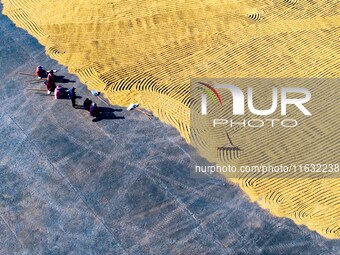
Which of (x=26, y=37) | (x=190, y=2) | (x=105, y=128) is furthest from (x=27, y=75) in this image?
(x=190, y=2)

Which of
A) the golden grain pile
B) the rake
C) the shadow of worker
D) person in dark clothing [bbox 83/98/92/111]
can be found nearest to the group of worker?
person in dark clothing [bbox 83/98/92/111]

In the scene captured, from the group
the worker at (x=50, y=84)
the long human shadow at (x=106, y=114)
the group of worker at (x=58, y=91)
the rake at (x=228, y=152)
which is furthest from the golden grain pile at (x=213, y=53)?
the worker at (x=50, y=84)

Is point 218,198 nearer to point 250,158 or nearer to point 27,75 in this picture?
point 250,158

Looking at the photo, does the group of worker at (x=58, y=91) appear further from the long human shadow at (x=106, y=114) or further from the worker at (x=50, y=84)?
the long human shadow at (x=106, y=114)

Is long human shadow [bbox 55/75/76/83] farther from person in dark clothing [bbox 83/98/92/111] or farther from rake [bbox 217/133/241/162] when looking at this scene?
rake [bbox 217/133/241/162]

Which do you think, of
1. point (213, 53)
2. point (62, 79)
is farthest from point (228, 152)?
point (62, 79)
